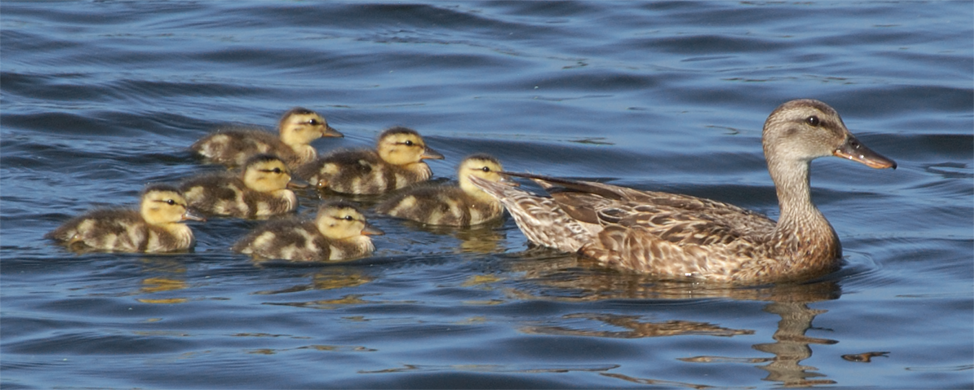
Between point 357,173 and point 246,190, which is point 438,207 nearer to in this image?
point 357,173

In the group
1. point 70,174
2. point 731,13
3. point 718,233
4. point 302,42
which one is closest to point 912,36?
point 731,13

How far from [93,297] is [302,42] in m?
6.28

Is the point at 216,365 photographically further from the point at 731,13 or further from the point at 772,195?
the point at 731,13

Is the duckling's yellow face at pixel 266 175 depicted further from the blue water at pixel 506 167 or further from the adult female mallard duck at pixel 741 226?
the adult female mallard duck at pixel 741 226

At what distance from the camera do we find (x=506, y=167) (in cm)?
938

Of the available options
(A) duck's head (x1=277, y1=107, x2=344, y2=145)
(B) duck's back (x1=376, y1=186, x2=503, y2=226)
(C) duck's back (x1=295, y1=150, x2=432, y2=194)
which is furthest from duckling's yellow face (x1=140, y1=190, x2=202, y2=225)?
(A) duck's head (x1=277, y1=107, x2=344, y2=145)

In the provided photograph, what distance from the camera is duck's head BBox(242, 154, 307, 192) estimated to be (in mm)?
7992

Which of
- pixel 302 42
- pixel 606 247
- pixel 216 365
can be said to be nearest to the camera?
pixel 216 365

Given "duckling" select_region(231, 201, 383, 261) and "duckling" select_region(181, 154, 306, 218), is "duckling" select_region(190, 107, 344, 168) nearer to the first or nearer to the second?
"duckling" select_region(181, 154, 306, 218)

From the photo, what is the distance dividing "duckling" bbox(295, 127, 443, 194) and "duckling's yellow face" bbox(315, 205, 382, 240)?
1309mm

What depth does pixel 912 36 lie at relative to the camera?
12.9 meters

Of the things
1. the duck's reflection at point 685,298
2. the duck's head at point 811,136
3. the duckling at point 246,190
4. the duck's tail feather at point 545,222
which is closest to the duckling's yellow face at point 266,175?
the duckling at point 246,190

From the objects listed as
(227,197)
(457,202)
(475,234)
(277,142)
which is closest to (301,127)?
(277,142)

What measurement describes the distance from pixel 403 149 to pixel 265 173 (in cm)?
101
